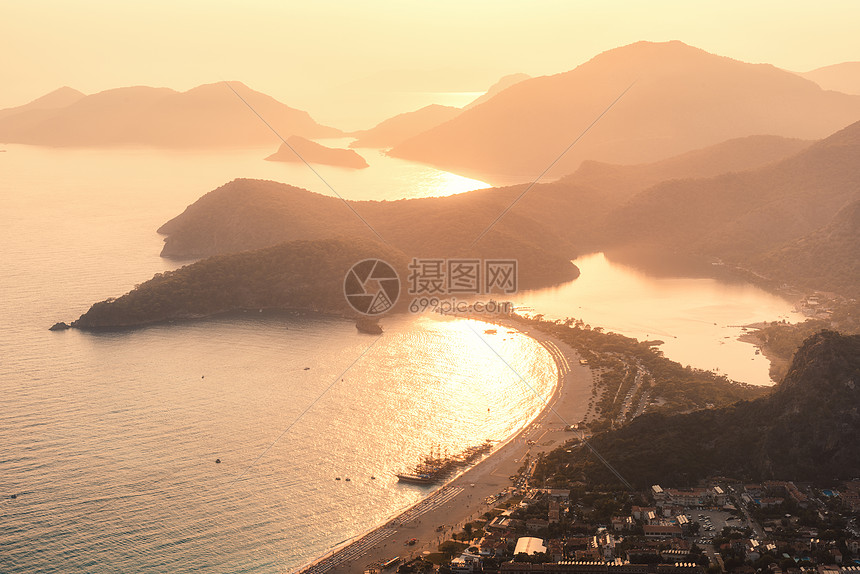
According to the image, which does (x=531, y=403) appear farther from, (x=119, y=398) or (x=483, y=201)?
(x=483, y=201)

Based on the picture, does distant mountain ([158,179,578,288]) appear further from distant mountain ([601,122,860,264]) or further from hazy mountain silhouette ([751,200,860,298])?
hazy mountain silhouette ([751,200,860,298])

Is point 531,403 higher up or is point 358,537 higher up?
point 531,403

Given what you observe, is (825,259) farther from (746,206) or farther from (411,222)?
(411,222)

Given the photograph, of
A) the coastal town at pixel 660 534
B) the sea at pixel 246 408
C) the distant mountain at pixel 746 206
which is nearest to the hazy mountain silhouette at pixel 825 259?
the distant mountain at pixel 746 206

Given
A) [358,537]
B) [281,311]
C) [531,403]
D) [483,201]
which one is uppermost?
[483,201]

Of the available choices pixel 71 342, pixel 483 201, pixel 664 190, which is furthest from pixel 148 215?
pixel 664 190

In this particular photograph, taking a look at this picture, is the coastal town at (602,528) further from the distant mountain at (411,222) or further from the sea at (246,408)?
the distant mountain at (411,222)
